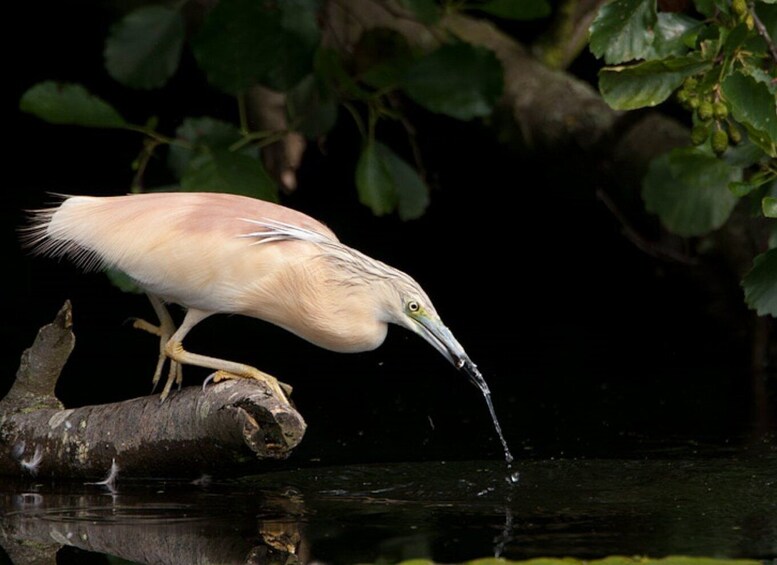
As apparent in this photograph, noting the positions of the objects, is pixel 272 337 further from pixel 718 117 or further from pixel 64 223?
pixel 718 117

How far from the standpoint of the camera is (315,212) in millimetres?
9344

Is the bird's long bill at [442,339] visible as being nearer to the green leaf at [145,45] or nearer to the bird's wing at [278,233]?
the bird's wing at [278,233]

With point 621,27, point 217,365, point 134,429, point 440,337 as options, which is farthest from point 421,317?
point 621,27

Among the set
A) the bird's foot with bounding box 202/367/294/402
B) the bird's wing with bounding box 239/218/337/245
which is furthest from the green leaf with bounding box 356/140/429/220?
the bird's foot with bounding box 202/367/294/402

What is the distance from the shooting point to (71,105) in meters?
5.53

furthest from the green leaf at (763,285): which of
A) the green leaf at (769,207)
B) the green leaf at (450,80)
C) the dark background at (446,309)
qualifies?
the green leaf at (450,80)

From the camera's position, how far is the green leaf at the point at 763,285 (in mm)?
3912

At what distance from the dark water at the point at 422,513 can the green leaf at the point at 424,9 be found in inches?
84.2

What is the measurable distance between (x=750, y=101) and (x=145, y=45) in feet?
10.2

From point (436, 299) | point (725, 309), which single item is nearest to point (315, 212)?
point (436, 299)

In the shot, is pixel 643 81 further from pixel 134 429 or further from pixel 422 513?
pixel 134 429

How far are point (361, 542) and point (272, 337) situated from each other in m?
3.92

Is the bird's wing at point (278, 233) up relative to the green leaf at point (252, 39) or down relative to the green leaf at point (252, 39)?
down

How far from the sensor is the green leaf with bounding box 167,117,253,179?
19.4ft
